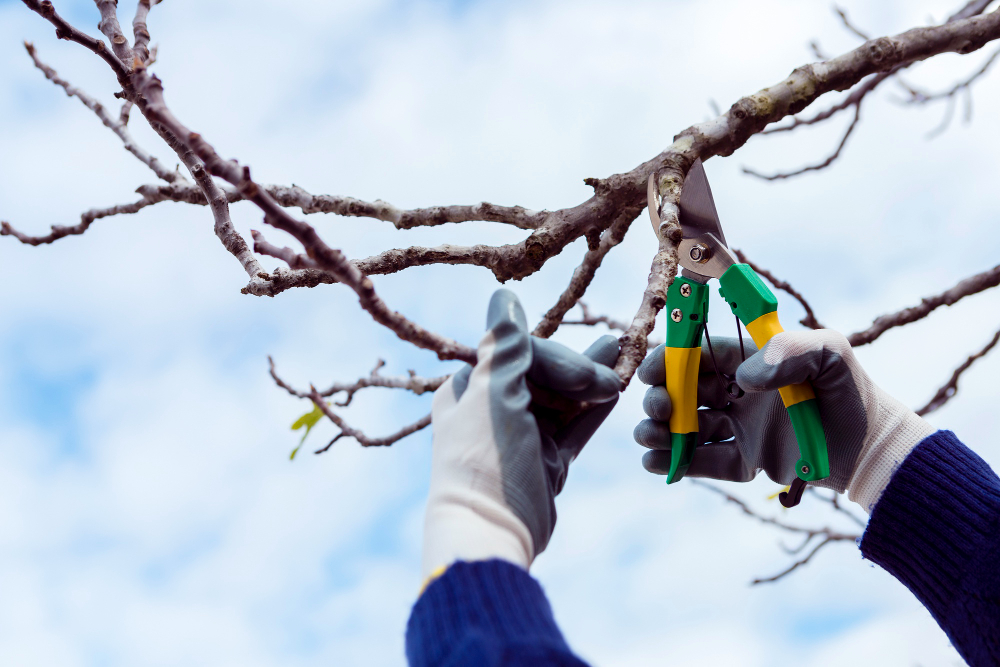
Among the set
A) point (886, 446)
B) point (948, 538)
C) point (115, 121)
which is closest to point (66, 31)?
point (115, 121)

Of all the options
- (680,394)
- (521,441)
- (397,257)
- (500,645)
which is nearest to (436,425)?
(521,441)

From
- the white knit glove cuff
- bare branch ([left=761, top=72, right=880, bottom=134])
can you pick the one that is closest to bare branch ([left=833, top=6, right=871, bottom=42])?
bare branch ([left=761, top=72, right=880, bottom=134])

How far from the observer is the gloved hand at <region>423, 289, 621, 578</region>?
1052 mm

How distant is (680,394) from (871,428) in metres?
0.45

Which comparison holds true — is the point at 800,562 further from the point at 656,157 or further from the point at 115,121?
the point at 115,121

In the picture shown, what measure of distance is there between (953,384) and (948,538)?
149 centimetres

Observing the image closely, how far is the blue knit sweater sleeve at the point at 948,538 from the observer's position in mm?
1381

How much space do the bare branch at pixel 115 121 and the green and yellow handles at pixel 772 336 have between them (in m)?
1.81

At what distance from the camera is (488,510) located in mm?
1066

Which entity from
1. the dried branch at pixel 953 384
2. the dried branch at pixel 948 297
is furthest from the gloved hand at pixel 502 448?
the dried branch at pixel 953 384

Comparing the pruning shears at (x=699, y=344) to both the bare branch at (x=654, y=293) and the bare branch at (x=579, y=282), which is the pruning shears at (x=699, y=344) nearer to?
the bare branch at (x=654, y=293)

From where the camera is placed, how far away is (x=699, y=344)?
1556 millimetres

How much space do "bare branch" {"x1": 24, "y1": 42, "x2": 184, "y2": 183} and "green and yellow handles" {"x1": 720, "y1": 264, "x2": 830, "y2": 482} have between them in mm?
1813

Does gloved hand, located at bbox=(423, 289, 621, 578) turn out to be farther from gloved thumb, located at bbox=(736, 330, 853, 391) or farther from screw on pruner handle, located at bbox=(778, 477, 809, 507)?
screw on pruner handle, located at bbox=(778, 477, 809, 507)
